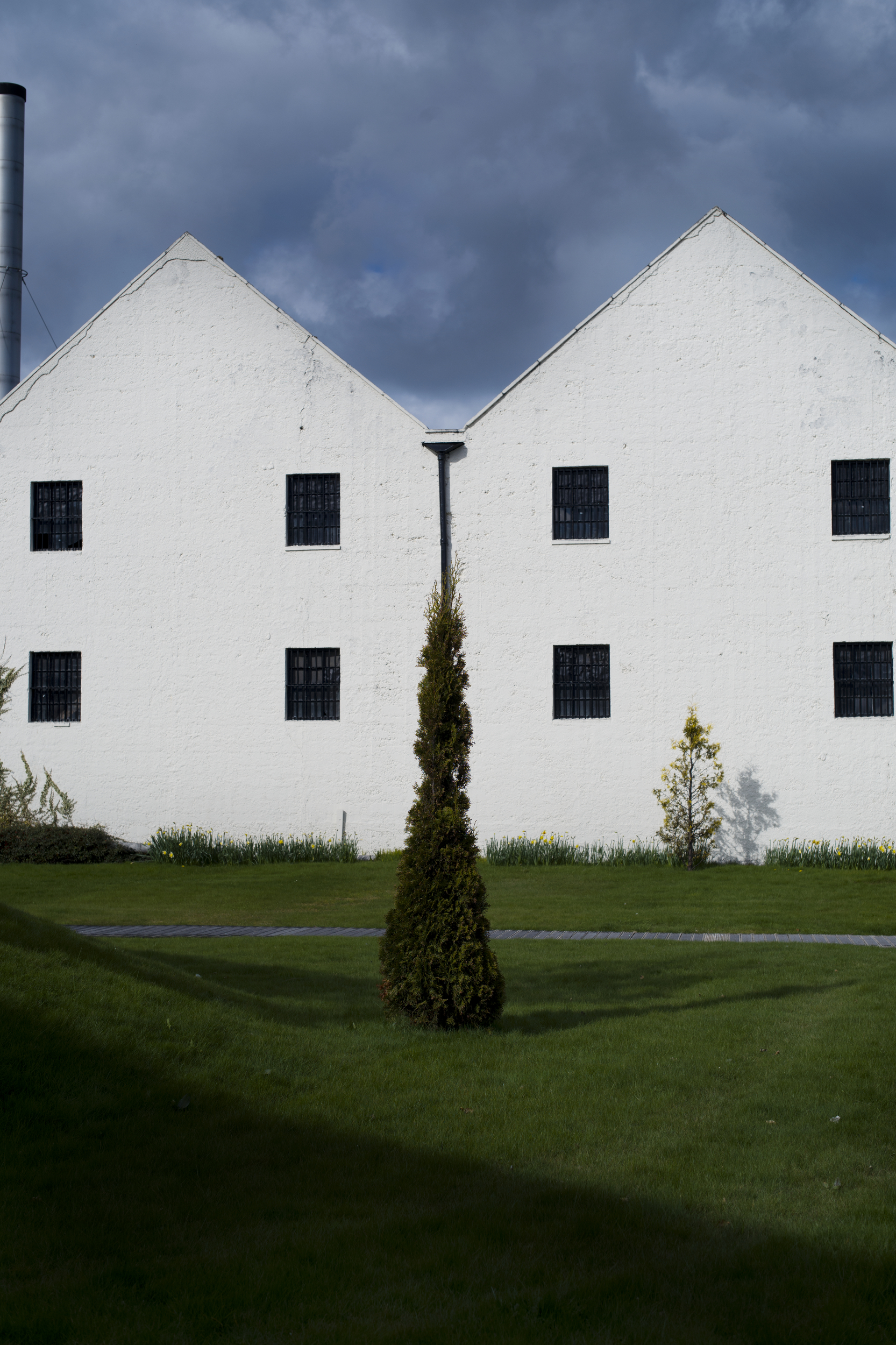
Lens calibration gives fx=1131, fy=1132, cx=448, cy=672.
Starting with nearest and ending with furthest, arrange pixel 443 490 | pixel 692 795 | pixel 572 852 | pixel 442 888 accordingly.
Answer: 1. pixel 442 888
2. pixel 692 795
3. pixel 572 852
4. pixel 443 490

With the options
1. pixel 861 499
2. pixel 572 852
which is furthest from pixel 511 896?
pixel 861 499

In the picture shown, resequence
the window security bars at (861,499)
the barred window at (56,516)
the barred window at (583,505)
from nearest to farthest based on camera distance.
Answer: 1. the window security bars at (861,499)
2. the barred window at (583,505)
3. the barred window at (56,516)

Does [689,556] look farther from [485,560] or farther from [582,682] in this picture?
[485,560]

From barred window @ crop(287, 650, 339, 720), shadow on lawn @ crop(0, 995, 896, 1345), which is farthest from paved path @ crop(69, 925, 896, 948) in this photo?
barred window @ crop(287, 650, 339, 720)

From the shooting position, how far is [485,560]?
70.3ft

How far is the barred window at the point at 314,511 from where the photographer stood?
22.1 m

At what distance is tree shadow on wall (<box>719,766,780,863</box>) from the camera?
67.7 feet

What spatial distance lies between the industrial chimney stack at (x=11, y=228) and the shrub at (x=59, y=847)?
40.1 feet

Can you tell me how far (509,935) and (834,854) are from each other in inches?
344

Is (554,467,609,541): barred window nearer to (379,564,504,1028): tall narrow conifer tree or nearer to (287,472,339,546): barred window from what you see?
(287,472,339,546): barred window

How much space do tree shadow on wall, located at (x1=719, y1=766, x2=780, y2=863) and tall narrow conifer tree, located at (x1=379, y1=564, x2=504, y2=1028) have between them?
13.2 meters

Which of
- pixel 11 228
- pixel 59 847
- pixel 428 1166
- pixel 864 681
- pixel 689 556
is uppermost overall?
pixel 11 228

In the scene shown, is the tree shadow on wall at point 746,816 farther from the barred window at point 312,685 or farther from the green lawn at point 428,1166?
the green lawn at point 428,1166

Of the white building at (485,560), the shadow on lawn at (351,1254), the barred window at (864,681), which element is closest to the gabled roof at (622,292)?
the white building at (485,560)
